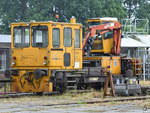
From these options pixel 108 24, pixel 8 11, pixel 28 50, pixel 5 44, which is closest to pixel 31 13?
pixel 8 11

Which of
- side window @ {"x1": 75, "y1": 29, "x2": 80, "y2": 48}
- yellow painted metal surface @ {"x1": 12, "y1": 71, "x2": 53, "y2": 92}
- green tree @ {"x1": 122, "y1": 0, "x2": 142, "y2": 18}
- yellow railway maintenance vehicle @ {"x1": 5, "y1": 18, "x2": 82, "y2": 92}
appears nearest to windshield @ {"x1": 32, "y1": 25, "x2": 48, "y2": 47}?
yellow railway maintenance vehicle @ {"x1": 5, "y1": 18, "x2": 82, "y2": 92}

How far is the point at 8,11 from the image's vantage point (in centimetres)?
5509

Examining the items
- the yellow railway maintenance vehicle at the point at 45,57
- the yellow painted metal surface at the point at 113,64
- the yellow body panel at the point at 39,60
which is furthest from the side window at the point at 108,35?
the yellow body panel at the point at 39,60

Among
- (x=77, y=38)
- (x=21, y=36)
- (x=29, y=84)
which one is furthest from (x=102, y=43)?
(x=29, y=84)

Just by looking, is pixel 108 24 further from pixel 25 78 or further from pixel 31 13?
pixel 31 13

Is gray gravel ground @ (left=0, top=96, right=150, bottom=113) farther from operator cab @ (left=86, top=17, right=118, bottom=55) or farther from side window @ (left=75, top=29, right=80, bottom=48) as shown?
operator cab @ (left=86, top=17, right=118, bottom=55)

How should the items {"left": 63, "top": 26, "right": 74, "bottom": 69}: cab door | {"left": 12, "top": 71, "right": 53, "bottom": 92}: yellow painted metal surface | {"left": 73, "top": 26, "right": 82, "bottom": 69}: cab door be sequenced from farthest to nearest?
{"left": 73, "top": 26, "right": 82, "bottom": 69}: cab door < {"left": 63, "top": 26, "right": 74, "bottom": 69}: cab door < {"left": 12, "top": 71, "right": 53, "bottom": 92}: yellow painted metal surface

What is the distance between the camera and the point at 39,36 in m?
20.0

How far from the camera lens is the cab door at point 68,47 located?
20016 mm

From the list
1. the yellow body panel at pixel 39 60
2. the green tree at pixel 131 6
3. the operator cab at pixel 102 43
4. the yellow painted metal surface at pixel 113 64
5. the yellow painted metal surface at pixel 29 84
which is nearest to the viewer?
the yellow painted metal surface at pixel 29 84

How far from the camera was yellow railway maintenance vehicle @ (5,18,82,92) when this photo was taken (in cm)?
1950

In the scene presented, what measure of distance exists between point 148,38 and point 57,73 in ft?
76.0

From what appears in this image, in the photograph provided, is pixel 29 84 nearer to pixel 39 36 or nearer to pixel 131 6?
pixel 39 36

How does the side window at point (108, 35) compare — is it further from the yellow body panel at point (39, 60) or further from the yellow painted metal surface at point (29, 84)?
the yellow painted metal surface at point (29, 84)
